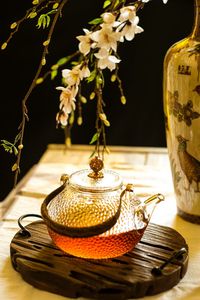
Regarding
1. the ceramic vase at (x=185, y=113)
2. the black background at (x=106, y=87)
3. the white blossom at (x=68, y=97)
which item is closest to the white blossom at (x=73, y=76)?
the white blossom at (x=68, y=97)

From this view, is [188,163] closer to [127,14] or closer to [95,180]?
[95,180]

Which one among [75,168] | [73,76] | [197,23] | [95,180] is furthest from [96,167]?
[75,168]

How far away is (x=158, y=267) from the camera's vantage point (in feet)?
2.59

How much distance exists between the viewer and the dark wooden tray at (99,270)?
75cm

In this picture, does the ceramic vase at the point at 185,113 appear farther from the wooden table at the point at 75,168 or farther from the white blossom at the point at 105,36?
the white blossom at the point at 105,36

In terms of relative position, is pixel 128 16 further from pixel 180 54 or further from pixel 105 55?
pixel 180 54

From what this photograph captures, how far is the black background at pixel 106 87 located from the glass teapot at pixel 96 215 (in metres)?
1.05

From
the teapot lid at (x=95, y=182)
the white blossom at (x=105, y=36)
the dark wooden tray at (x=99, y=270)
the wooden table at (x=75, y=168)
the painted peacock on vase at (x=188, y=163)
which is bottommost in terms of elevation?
the wooden table at (x=75, y=168)

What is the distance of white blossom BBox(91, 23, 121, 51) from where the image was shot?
0.71 m

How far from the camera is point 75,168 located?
1371 mm

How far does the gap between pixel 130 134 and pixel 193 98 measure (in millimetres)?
986

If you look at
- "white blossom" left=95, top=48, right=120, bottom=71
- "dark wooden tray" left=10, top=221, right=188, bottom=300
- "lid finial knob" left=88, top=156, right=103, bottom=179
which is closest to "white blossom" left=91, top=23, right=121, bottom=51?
"white blossom" left=95, top=48, right=120, bottom=71

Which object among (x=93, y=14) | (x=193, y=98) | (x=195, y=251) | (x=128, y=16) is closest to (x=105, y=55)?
(x=128, y=16)

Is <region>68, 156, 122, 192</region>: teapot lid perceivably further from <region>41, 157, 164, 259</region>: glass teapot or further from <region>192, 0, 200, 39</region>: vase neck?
<region>192, 0, 200, 39</region>: vase neck
